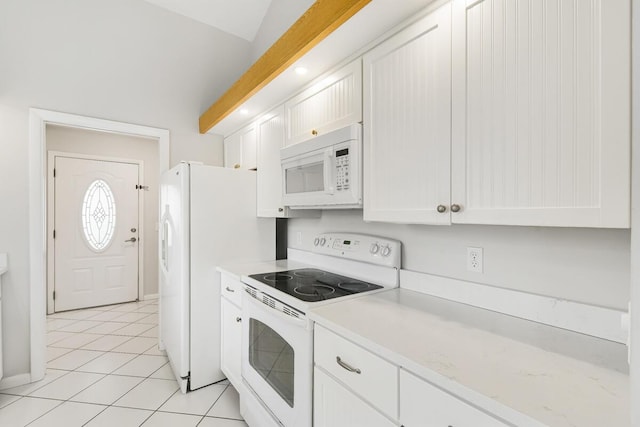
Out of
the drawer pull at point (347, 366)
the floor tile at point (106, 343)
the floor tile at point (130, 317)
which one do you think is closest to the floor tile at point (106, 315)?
→ the floor tile at point (130, 317)

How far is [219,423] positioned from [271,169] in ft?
5.32

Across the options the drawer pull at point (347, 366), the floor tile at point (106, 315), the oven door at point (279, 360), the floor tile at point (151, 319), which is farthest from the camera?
the floor tile at point (106, 315)

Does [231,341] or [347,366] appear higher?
[347,366]

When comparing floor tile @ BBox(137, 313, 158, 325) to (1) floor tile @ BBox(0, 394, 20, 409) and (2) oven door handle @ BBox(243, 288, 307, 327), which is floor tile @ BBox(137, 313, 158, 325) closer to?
(1) floor tile @ BBox(0, 394, 20, 409)

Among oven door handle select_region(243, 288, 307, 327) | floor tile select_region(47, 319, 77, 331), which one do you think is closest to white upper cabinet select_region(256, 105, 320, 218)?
oven door handle select_region(243, 288, 307, 327)

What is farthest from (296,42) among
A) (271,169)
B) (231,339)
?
(231,339)

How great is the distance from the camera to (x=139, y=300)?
14.2ft

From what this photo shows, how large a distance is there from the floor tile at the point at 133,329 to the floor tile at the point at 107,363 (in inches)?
19.0

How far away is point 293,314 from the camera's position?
4.55 ft

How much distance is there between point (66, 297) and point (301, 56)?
4.22 meters

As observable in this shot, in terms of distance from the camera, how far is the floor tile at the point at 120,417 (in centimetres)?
181

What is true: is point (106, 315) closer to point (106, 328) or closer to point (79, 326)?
point (79, 326)

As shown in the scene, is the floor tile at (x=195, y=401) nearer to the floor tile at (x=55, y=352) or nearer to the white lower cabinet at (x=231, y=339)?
the white lower cabinet at (x=231, y=339)

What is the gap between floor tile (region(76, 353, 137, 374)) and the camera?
8.01 feet
